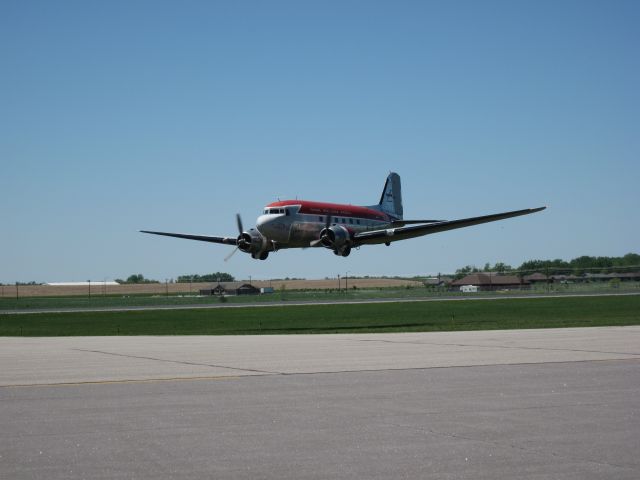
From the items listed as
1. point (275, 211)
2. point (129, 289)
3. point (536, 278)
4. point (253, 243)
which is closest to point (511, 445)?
point (253, 243)

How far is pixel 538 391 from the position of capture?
579 inches

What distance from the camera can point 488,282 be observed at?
15412 centimetres

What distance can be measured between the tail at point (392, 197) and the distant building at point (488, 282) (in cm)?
6257

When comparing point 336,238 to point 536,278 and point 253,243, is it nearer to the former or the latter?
point 253,243

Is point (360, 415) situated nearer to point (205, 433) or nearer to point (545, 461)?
point (205, 433)

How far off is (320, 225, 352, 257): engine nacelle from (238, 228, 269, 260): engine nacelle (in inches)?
163

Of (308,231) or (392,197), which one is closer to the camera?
(308,231)

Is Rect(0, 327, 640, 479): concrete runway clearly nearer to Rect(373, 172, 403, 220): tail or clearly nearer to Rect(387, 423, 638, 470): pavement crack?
Rect(387, 423, 638, 470): pavement crack

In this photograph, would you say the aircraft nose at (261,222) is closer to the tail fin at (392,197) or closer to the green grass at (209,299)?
the tail fin at (392,197)

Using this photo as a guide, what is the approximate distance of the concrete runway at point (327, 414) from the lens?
9.34 metres

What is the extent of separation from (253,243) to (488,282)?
99.4 m

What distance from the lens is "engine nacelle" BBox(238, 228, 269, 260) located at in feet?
201

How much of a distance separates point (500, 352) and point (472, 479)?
14.1 metres

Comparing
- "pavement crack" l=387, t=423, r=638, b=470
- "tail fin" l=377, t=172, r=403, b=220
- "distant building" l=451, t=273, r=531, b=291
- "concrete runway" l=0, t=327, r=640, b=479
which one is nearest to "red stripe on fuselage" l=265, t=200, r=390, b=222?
"tail fin" l=377, t=172, r=403, b=220
